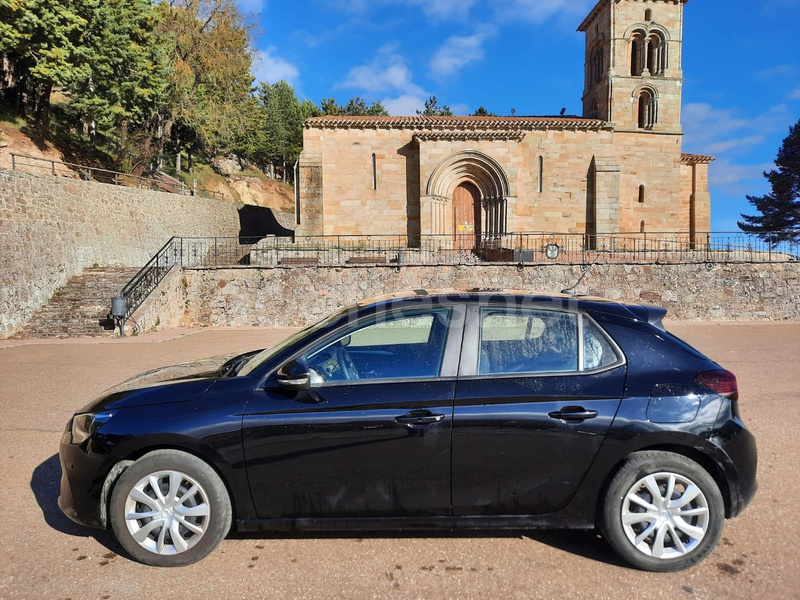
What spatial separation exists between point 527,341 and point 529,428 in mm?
591

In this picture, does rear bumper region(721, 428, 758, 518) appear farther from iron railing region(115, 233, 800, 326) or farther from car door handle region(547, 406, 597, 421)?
iron railing region(115, 233, 800, 326)

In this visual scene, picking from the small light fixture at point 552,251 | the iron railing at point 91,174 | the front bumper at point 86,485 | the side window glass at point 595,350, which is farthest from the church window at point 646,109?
the front bumper at point 86,485

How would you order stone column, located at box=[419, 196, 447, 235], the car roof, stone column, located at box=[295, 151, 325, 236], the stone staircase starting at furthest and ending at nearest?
stone column, located at box=[295, 151, 325, 236] → stone column, located at box=[419, 196, 447, 235] → the stone staircase → the car roof

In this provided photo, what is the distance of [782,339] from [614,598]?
12.7 metres

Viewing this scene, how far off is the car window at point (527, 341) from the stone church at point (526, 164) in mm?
18823

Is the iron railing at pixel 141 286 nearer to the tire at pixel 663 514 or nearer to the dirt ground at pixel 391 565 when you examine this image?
the dirt ground at pixel 391 565

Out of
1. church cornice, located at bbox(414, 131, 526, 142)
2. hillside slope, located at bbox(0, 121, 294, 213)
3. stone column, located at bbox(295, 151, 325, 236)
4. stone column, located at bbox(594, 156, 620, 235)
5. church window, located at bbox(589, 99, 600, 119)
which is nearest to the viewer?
church cornice, located at bbox(414, 131, 526, 142)

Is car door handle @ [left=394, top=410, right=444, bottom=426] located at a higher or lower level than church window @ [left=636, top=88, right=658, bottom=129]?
lower

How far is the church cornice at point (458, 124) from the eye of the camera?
76.5 ft

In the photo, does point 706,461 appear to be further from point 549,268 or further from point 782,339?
point 549,268

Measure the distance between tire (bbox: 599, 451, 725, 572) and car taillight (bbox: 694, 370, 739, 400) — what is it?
0.46m

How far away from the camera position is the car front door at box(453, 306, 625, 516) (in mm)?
2756

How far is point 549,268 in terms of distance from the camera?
16938 millimetres

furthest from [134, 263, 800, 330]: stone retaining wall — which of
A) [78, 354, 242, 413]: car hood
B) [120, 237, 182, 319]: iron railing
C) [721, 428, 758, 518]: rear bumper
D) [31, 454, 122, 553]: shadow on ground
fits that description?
[721, 428, 758, 518]: rear bumper
